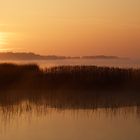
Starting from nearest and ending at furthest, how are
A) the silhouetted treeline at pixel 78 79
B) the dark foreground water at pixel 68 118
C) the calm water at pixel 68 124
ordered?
1. the calm water at pixel 68 124
2. the dark foreground water at pixel 68 118
3. the silhouetted treeline at pixel 78 79

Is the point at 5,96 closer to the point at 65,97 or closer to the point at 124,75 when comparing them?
the point at 65,97

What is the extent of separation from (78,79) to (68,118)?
6.62m

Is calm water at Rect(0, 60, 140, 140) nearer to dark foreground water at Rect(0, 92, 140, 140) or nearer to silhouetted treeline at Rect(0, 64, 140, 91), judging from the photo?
dark foreground water at Rect(0, 92, 140, 140)

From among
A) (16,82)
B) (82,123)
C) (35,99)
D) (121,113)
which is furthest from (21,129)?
(16,82)

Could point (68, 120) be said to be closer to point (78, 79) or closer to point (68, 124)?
point (68, 124)

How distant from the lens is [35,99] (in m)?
15.8

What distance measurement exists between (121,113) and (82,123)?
6.52 ft

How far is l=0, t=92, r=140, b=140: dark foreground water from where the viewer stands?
1004 cm

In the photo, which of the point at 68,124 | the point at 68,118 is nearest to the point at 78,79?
the point at 68,118

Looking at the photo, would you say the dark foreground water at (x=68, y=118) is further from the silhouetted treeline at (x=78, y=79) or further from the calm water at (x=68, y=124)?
the silhouetted treeline at (x=78, y=79)

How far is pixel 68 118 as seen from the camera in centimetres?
1225

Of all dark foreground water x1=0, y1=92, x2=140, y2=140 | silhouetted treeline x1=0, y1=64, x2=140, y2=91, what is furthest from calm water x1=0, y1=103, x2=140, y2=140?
silhouetted treeline x1=0, y1=64, x2=140, y2=91

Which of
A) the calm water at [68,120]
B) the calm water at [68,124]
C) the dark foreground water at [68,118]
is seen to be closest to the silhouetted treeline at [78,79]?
the dark foreground water at [68,118]

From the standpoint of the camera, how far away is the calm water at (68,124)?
32.5 ft
